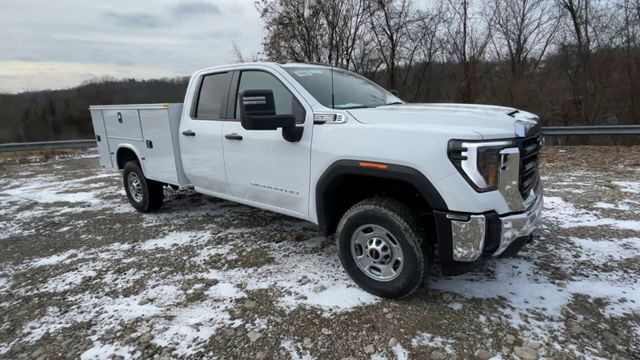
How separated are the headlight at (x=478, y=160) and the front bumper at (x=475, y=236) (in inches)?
8.8

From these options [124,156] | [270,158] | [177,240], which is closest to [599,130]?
[270,158]

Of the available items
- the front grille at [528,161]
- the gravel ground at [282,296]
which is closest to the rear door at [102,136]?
the gravel ground at [282,296]

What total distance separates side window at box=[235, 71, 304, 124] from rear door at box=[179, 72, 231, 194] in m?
0.28

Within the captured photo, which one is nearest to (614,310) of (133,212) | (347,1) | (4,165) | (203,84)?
(203,84)

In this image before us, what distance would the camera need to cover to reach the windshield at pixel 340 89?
3480 millimetres

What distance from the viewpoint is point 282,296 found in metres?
3.19

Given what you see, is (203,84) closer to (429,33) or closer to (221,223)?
(221,223)

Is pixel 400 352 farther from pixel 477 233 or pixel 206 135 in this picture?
pixel 206 135

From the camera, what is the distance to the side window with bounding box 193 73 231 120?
4.20m

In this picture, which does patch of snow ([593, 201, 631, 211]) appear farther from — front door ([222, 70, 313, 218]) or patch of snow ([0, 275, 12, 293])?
patch of snow ([0, 275, 12, 293])

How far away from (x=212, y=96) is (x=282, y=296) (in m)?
2.46

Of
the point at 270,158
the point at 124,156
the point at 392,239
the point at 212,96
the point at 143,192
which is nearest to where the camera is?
the point at 392,239

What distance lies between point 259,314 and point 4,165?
12.2 meters

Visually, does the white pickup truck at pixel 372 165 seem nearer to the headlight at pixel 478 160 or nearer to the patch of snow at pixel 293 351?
the headlight at pixel 478 160
